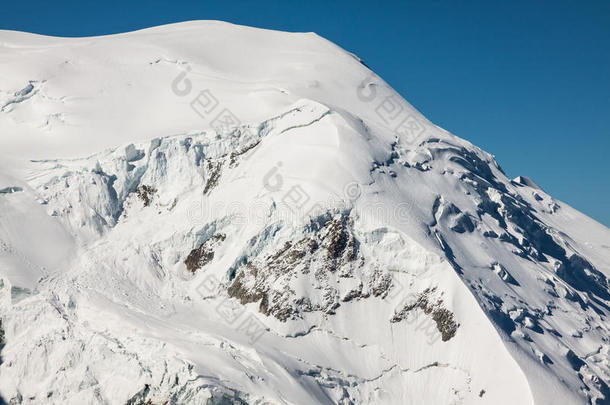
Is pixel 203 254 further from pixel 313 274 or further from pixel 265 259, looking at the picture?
pixel 313 274

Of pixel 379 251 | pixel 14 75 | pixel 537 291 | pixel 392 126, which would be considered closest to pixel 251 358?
pixel 379 251

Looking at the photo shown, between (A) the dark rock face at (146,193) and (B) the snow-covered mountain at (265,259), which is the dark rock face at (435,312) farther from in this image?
(A) the dark rock face at (146,193)

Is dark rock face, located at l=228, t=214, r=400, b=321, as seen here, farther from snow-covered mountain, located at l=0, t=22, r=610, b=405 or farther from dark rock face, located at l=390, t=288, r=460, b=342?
dark rock face, located at l=390, t=288, r=460, b=342

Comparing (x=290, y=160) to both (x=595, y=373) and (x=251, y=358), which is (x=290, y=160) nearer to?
(x=251, y=358)

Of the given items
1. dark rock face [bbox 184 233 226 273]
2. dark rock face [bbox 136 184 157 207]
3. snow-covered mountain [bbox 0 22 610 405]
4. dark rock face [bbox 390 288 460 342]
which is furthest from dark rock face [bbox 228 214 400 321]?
dark rock face [bbox 136 184 157 207]

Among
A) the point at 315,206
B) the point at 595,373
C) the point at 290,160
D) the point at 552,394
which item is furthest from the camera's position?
the point at 290,160

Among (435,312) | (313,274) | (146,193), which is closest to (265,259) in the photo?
(313,274)

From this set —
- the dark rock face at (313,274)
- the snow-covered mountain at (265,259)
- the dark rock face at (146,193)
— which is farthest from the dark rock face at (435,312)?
the dark rock face at (146,193)

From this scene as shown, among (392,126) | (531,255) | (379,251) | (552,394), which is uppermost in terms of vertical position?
(392,126)
